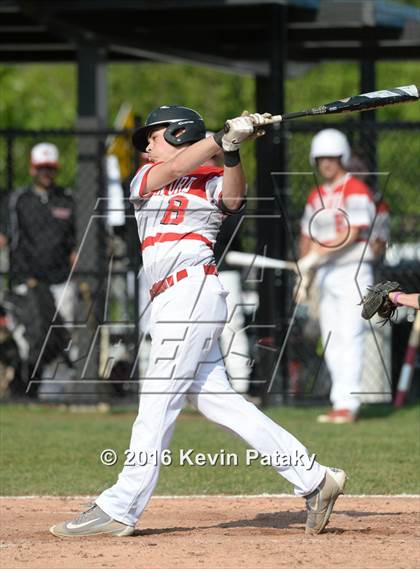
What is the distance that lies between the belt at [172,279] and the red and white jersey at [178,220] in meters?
0.02

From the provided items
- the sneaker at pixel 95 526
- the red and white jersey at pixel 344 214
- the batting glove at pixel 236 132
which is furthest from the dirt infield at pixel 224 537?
the red and white jersey at pixel 344 214

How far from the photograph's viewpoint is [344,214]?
1113cm

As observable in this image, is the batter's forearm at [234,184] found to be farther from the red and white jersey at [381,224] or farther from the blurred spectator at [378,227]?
the red and white jersey at [381,224]

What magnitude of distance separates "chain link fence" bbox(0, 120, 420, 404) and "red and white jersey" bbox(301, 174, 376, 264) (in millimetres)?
406

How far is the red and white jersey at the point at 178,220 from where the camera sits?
21.0 ft

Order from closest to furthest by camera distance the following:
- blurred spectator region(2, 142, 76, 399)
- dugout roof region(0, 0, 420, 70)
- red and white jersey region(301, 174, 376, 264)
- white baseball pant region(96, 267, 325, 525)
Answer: white baseball pant region(96, 267, 325, 525) < red and white jersey region(301, 174, 376, 264) < blurred spectator region(2, 142, 76, 399) < dugout roof region(0, 0, 420, 70)

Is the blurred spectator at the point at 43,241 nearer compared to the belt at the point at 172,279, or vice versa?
the belt at the point at 172,279

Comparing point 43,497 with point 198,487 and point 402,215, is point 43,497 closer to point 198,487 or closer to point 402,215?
point 198,487

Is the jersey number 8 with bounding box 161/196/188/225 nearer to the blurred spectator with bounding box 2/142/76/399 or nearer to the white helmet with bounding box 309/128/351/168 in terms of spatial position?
the white helmet with bounding box 309/128/351/168

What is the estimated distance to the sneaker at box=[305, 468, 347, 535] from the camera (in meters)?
6.41

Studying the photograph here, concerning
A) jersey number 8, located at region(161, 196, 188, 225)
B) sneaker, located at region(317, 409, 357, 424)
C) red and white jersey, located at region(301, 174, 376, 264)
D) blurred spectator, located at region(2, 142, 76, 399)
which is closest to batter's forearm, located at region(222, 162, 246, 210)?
jersey number 8, located at region(161, 196, 188, 225)

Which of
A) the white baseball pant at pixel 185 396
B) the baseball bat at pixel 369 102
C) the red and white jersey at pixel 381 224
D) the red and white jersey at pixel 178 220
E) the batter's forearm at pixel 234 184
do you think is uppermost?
the baseball bat at pixel 369 102

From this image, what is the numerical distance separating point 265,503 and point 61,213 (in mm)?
5272

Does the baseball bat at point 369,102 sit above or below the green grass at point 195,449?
above
